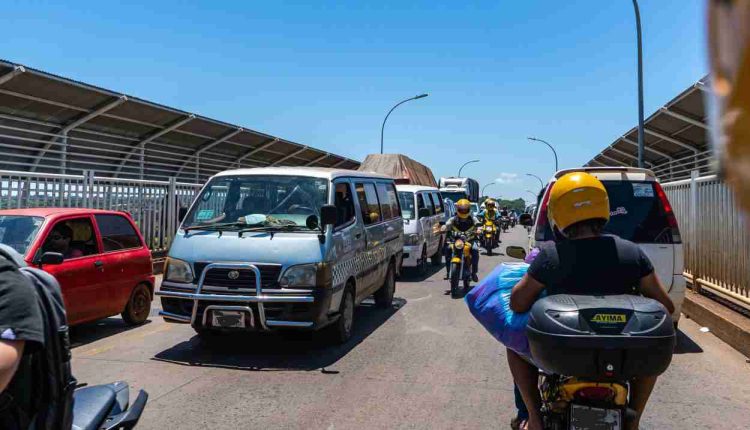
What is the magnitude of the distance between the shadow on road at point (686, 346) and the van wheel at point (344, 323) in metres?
3.79

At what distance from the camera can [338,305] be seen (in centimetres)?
688

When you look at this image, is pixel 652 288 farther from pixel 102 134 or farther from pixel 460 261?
pixel 102 134

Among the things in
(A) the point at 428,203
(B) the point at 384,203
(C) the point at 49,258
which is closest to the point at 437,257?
(A) the point at 428,203

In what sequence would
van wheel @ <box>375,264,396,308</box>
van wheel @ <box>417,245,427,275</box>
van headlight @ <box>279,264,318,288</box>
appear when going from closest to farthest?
van headlight @ <box>279,264,318,288</box>
van wheel @ <box>375,264,396,308</box>
van wheel @ <box>417,245,427,275</box>

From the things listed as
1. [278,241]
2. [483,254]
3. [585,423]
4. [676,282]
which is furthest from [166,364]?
[483,254]

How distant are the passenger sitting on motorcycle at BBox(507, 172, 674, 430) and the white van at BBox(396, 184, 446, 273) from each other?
9.69 meters

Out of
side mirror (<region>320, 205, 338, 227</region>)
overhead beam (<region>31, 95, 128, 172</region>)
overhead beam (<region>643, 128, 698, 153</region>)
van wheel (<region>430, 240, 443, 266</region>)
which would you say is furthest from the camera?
overhead beam (<region>643, 128, 698, 153</region>)

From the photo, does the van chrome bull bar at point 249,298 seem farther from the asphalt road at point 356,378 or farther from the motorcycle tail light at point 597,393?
the motorcycle tail light at point 597,393

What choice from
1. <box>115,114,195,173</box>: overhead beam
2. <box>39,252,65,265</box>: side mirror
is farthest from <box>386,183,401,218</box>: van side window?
<box>115,114,195,173</box>: overhead beam

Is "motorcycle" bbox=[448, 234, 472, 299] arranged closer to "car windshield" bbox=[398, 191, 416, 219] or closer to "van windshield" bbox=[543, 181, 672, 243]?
"car windshield" bbox=[398, 191, 416, 219]

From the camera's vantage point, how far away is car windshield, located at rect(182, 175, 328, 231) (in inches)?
279

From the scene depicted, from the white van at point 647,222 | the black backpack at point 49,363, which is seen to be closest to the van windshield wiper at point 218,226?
the white van at point 647,222

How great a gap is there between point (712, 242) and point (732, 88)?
899cm

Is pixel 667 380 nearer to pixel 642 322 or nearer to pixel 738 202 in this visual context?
pixel 642 322
